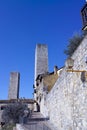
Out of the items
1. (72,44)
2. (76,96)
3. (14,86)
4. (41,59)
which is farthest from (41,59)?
(76,96)

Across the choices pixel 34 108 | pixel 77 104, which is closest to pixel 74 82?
pixel 77 104

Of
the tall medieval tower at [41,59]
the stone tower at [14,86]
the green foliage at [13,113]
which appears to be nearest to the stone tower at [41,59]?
the tall medieval tower at [41,59]

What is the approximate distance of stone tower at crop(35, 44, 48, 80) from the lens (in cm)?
3392

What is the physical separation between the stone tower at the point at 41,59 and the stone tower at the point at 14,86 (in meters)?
5.81

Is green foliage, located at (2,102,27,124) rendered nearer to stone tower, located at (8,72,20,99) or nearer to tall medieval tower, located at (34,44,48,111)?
tall medieval tower, located at (34,44,48,111)

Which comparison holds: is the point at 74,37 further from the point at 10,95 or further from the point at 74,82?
the point at 10,95

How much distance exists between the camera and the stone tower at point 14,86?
121ft

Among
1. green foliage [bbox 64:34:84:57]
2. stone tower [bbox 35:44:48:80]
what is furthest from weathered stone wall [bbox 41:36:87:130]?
stone tower [bbox 35:44:48:80]

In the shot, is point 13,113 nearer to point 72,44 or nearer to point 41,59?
point 72,44

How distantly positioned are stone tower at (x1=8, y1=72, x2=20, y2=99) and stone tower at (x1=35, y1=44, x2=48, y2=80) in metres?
5.81

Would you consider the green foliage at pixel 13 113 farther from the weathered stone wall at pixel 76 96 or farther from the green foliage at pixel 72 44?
the weathered stone wall at pixel 76 96

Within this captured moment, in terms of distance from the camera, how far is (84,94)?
21.6ft

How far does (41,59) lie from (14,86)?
24.0 ft

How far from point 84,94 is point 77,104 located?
83 centimetres
